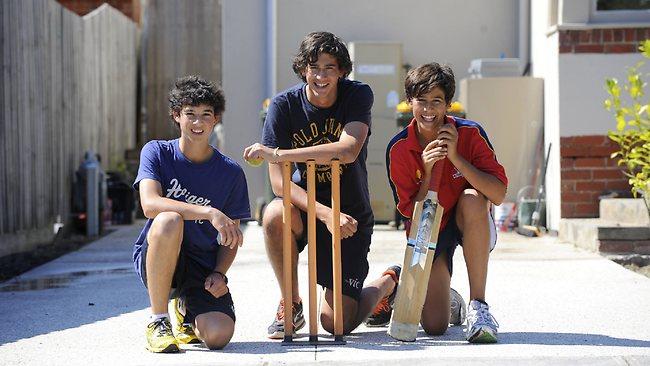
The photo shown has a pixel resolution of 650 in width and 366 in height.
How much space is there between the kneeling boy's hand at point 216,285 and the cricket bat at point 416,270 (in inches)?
33.3

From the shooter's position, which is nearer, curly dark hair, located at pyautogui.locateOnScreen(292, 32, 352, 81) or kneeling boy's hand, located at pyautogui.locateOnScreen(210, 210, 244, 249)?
kneeling boy's hand, located at pyautogui.locateOnScreen(210, 210, 244, 249)

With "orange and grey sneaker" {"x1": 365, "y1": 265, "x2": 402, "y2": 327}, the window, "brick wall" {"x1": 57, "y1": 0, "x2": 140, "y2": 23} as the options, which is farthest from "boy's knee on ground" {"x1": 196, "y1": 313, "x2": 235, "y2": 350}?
"brick wall" {"x1": 57, "y1": 0, "x2": 140, "y2": 23}

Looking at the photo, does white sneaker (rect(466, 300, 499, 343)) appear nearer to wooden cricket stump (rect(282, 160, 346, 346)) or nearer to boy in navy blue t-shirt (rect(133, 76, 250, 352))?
wooden cricket stump (rect(282, 160, 346, 346))

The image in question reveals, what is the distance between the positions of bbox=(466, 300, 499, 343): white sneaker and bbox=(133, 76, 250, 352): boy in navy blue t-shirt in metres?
1.14

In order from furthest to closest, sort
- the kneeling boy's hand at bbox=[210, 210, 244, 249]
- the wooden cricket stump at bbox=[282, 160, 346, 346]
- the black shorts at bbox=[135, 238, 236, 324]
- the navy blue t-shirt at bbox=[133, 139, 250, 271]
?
the navy blue t-shirt at bbox=[133, 139, 250, 271], the black shorts at bbox=[135, 238, 236, 324], the wooden cricket stump at bbox=[282, 160, 346, 346], the kneeling boy's hand at bbox=[210, 210, 244, 249]

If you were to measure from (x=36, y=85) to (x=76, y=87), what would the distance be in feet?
6.84

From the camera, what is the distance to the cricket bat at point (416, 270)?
5734 millimetres

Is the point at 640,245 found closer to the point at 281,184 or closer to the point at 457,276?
the point at 457,276

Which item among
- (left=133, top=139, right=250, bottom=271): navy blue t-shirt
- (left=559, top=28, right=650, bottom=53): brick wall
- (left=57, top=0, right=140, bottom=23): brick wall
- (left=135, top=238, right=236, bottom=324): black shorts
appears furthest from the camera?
(left=57, top=0, right=140, bottom=23): brick wall

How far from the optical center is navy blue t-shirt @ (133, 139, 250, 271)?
19.1 ft

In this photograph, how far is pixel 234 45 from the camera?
46.1 ft

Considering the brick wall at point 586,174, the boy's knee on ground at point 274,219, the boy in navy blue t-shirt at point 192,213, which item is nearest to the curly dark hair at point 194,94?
the boy in navy blue t-shirt at point 192,213

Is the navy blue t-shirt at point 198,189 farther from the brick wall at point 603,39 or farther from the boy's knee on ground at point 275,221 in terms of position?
the brick wall at point 603,39

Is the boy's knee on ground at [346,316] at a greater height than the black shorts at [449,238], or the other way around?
the black shorts at [449,238]
